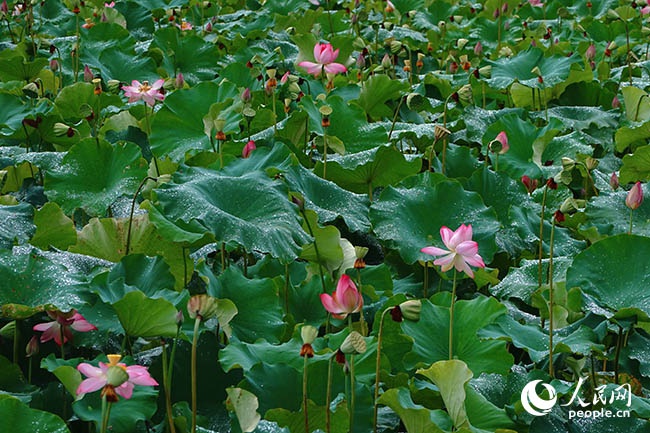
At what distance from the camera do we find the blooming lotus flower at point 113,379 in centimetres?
95

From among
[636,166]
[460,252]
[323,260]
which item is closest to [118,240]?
[323,260]

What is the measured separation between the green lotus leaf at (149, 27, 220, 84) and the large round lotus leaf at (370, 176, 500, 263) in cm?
160

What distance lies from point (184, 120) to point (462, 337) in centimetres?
98

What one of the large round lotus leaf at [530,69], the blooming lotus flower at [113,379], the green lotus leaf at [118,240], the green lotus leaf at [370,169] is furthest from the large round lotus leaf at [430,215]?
the large round lotus leaf at [530,69]

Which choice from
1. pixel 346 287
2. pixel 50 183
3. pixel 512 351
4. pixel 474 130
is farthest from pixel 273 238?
pixel 474 130

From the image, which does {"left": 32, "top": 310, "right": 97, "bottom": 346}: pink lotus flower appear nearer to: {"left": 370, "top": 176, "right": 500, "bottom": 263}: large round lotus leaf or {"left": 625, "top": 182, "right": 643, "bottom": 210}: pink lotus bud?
{"left": 370, "top": 176, "right": 500, "bottom": 263}: large round lotus leaf

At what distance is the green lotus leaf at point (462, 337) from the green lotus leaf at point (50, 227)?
65cm

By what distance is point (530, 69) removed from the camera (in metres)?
2.89

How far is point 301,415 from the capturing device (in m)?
1.20

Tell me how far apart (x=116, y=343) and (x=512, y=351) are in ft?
2.26

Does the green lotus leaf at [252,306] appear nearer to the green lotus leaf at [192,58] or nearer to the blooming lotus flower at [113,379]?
the blooming lotus flower at [113,379]

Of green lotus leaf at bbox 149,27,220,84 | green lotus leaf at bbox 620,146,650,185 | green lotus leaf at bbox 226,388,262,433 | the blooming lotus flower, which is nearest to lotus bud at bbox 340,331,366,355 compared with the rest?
green lotus leaf at bbox 226,388,262,433

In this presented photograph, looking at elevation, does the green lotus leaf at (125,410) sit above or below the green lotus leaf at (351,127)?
above

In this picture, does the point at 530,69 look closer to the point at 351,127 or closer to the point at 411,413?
the point at 351,127
